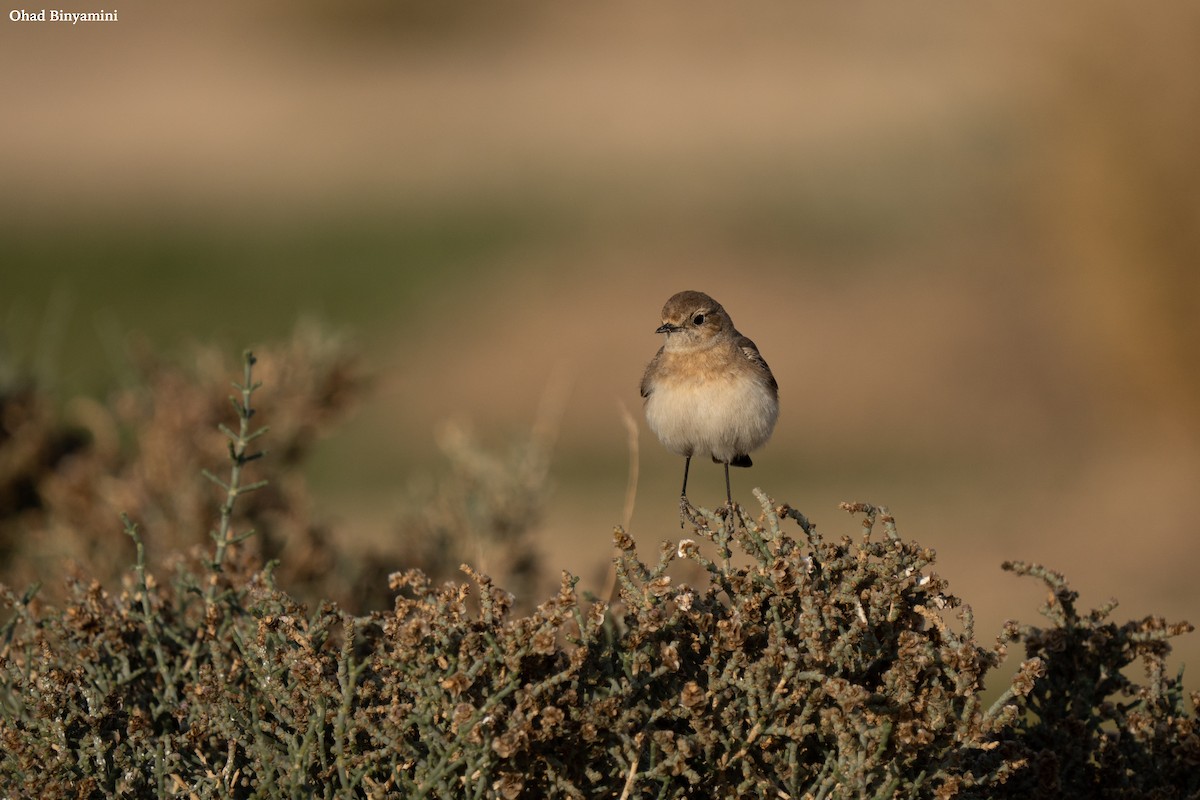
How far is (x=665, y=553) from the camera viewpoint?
298 centimetres

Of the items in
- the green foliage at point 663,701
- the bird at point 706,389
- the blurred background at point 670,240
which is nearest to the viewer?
the green foliage at point 663,701

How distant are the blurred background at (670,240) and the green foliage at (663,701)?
3.35 metres

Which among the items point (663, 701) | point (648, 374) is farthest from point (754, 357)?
point (663, 701)

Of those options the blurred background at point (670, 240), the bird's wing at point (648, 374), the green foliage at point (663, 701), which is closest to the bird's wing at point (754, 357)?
the bird's wing at point (648, 374)

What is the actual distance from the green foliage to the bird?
496 mm

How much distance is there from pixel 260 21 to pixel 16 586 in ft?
133

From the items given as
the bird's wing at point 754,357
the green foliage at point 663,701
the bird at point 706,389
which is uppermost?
the bird's wing at point 754,357

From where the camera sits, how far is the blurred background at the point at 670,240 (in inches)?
529

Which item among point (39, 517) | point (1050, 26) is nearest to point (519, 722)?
point (39, 517)

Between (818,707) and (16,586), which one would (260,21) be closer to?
(16,586)

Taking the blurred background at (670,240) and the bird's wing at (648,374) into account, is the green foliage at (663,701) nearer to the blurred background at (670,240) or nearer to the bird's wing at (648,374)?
the bird's wing at (648,374)

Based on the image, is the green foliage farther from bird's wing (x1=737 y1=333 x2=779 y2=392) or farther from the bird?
bird's wing (x1=737 y1=333 x2=779 y2=392)

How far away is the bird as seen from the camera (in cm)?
381

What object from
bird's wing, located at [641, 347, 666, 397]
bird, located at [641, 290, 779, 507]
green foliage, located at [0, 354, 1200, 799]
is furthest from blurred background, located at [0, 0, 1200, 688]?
green foliage, located at [0, 354, 1200, 799]
